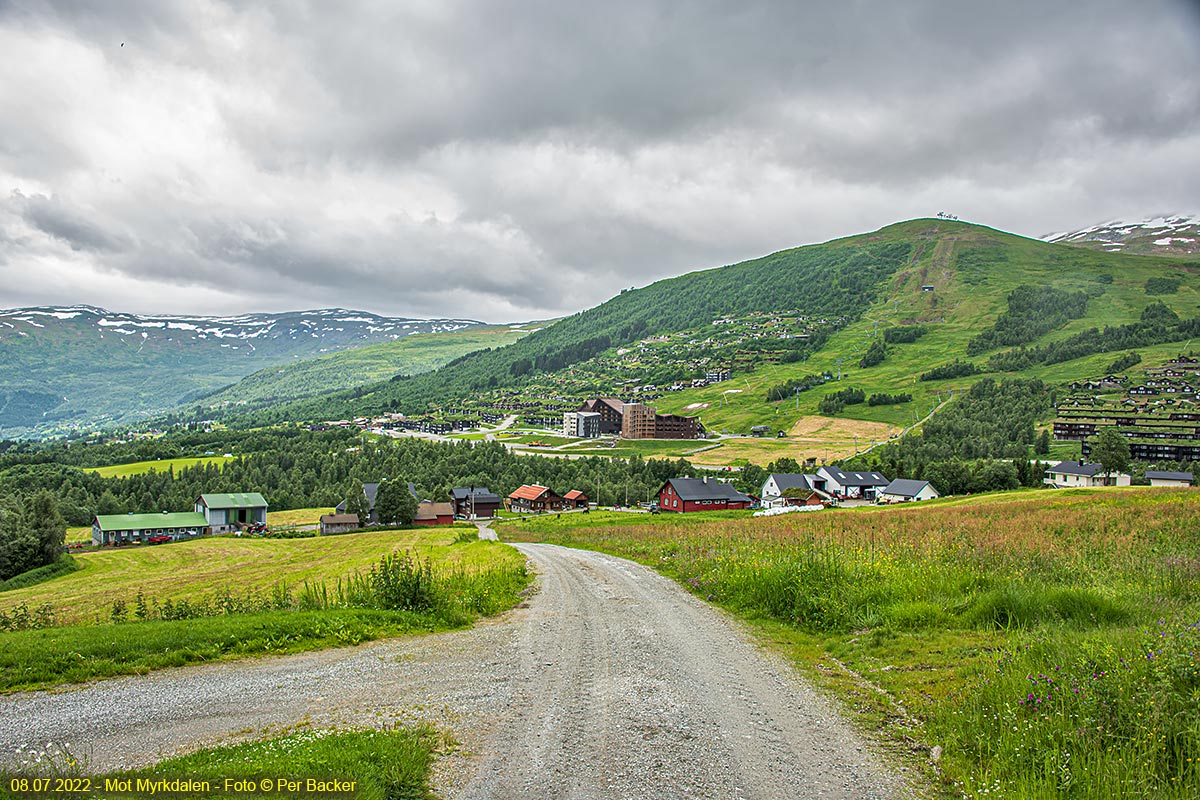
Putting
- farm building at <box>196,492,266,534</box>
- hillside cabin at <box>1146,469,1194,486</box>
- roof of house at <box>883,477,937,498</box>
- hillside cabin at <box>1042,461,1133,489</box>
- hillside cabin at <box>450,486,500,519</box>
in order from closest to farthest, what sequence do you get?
roof of house at <box>883,477,937,498</box> < hillside cabin at <box>1146,469,1194,486</box> < hillside cabin at <box>1042,461,1133,489</box> < farm building at <box>196,492,266,534</box> < hillside cabin at <box>450,486,500,519</box>

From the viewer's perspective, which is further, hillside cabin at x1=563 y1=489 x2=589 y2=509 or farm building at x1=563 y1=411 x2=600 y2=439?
farm building at x1=563 y1=411 x2=600 y2=439

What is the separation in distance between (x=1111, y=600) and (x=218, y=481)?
13536 centimetres

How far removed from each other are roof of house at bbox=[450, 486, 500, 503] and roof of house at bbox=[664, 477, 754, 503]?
1142 inches

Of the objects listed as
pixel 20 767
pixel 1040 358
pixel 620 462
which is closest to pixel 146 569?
pixel 20 767

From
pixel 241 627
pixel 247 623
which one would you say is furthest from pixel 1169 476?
pixel 241 627

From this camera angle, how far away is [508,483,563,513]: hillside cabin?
320 ft

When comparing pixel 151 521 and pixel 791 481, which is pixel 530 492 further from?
pixel 151 521

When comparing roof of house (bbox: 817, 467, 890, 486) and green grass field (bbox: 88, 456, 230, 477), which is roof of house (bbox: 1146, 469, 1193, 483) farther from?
green grass field (bbox: 88, 456, 230, 477)

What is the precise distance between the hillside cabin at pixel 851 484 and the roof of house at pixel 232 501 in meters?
87.6

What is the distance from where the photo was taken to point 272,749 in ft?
23.5

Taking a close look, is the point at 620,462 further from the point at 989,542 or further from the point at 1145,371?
the point at 1145,371

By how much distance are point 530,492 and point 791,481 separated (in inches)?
1596

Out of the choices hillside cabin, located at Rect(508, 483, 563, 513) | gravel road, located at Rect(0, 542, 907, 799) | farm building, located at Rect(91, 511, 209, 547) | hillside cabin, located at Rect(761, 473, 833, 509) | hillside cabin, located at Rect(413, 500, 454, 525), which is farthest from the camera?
hillside cabin, located at Rect(508, 483, 563, 513)

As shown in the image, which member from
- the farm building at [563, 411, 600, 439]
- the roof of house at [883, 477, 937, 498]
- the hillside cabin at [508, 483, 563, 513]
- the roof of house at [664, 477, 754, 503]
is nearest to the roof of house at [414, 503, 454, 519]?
the hillside cabin at [508, 483, 563, 513]
